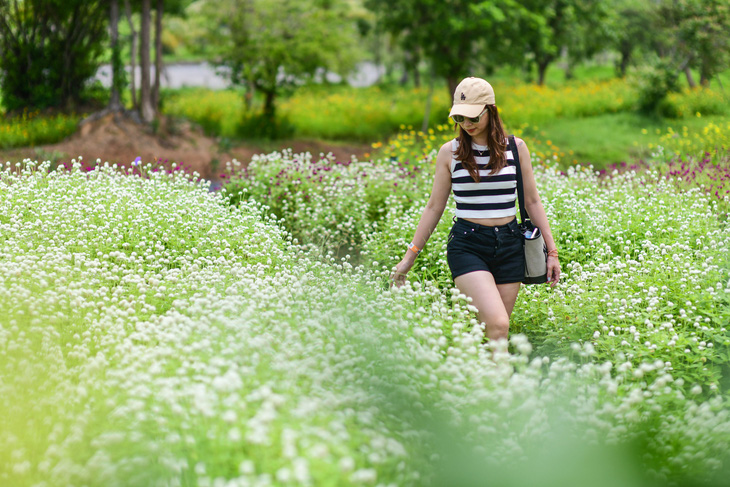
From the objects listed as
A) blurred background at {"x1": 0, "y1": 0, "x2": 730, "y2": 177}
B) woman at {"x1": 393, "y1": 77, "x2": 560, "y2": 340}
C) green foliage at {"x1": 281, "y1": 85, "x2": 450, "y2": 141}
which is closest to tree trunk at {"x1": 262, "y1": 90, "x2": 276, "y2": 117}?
blurred background at {"x1": 0, "y1": 0, "x2": 730, "y2": 177}

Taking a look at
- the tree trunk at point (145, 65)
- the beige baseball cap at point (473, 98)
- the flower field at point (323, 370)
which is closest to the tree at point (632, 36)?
the tree trunk at point (145, 65)

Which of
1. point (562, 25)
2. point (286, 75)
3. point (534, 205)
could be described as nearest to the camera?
point (534, 205)

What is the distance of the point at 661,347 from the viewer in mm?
4227

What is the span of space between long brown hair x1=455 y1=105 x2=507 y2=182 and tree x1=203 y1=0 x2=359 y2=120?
1202 cm

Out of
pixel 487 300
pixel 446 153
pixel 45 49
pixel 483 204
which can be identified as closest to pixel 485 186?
pixel 483 204

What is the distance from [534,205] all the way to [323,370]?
1855 millimetres

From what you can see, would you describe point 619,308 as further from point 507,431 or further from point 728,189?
point 728,189

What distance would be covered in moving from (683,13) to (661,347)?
630 inches

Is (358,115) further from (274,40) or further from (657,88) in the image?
(657,88)

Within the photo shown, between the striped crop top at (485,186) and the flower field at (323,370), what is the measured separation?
61 centimetres

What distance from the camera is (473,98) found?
389 centimetres

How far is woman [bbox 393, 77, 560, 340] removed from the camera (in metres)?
3.94

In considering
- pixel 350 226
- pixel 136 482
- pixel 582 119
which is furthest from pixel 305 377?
pixel 582 119

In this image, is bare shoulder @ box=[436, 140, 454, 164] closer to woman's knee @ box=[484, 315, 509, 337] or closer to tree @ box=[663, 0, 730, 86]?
woman's knee @ box=[484, 315, 509, 337]
